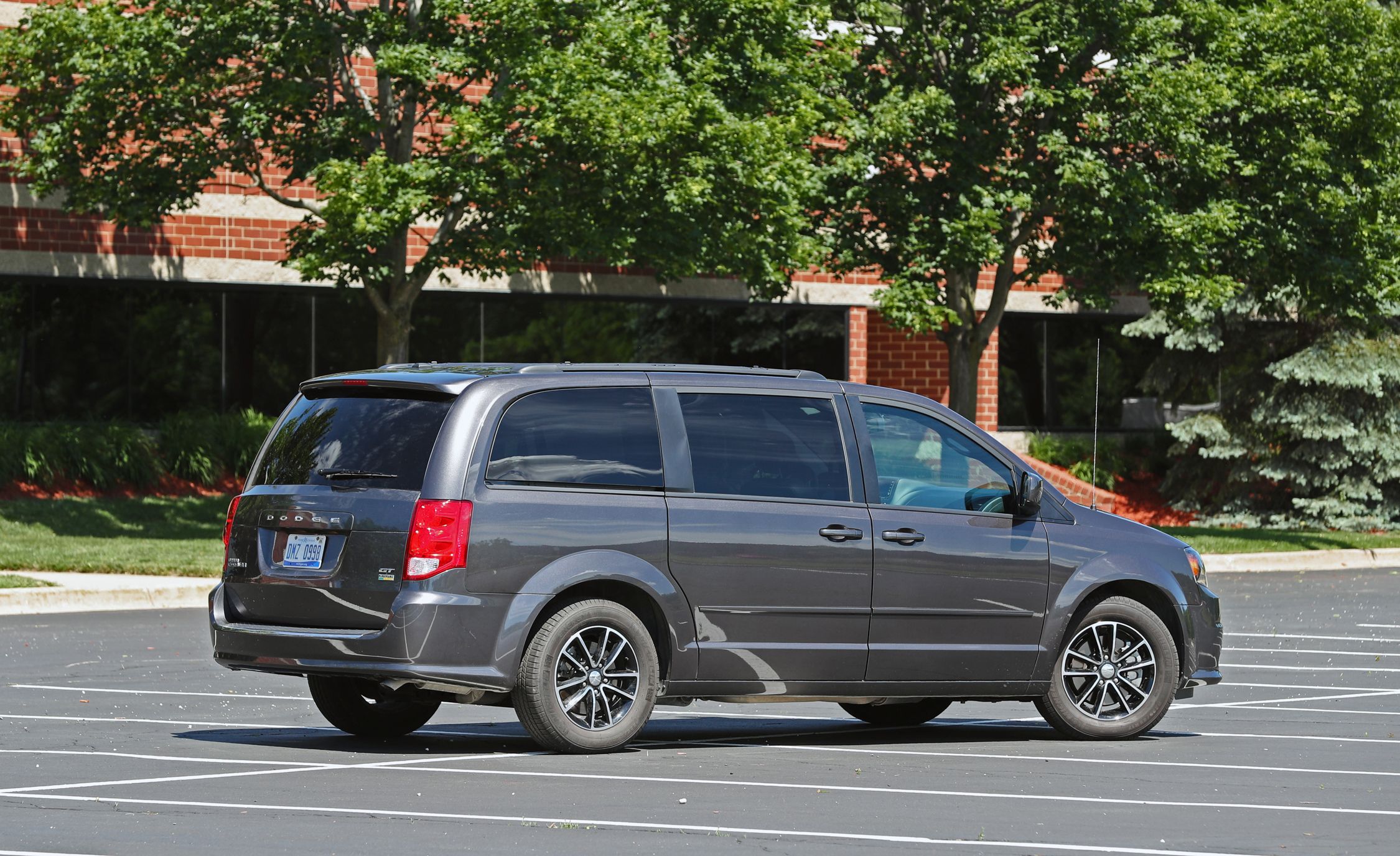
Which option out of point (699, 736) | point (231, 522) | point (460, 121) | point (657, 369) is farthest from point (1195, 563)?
point (460, 121)

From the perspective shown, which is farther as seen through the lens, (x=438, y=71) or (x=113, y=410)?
(x=113, y=410)

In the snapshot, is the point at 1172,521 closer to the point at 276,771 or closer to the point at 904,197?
the point at 904,197

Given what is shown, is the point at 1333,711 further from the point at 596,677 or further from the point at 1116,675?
the point at 596,677

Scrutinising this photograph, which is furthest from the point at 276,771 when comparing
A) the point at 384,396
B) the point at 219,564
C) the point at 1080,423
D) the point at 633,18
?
the point at 1080,423

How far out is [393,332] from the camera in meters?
24.0

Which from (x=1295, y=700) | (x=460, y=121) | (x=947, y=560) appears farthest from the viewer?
(x=460, y=121)

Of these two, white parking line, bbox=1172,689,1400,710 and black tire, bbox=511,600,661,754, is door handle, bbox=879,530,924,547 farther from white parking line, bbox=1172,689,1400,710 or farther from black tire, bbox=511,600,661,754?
white parking line, bbox=1172,689,1400,710

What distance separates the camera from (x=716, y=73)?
73.6 feet

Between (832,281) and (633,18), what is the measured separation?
12.7m

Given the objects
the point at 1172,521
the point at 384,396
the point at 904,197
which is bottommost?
the point at 1172,521

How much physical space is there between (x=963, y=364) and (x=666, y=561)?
18316 mm

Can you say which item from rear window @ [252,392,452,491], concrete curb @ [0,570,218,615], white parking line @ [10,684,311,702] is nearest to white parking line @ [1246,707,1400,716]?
rear window @ [252,392,452,491]

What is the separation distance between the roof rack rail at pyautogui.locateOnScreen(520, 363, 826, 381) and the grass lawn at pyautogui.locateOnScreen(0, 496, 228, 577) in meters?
10.8

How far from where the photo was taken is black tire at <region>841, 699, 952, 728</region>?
11250mm
